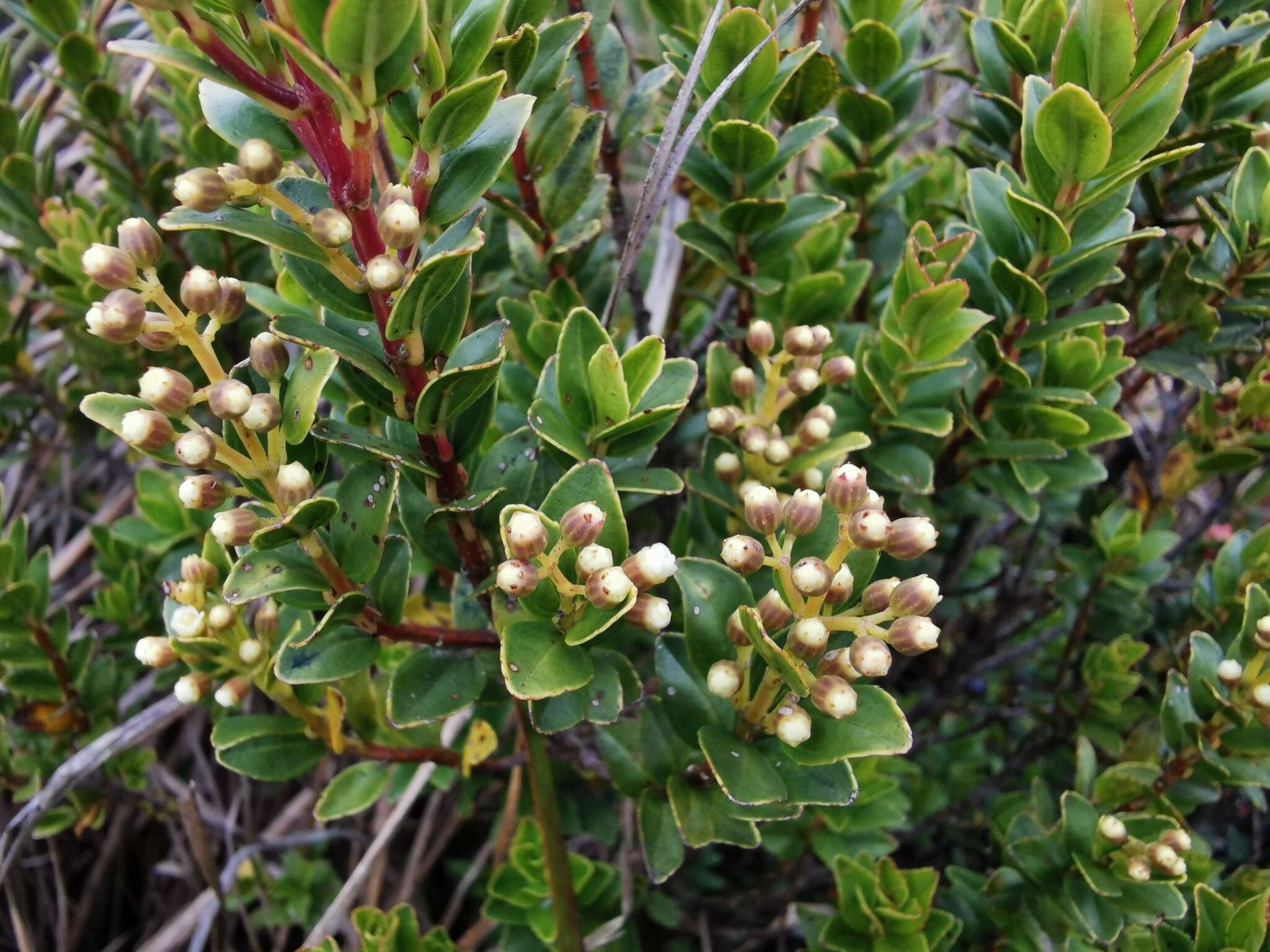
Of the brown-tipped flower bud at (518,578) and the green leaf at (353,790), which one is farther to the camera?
the green leaf at (353,790)

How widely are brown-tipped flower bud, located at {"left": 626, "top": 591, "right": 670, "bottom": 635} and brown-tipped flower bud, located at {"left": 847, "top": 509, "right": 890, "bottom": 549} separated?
22cm

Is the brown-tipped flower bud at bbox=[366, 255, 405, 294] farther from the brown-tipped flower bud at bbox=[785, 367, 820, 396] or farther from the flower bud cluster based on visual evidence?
the brown-tipped flower bud at bbox=[785, 367, 820, 396]

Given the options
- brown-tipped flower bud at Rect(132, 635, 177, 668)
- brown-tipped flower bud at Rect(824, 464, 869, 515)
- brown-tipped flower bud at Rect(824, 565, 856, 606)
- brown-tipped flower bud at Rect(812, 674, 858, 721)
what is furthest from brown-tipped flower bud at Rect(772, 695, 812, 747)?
brown-tipped flower bud at Rect(132, 635, 177, 668)

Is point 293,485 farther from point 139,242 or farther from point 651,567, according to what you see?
point 651,567

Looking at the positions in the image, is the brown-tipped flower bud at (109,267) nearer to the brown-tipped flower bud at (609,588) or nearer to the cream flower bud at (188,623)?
the cream flower bud at (188,623)

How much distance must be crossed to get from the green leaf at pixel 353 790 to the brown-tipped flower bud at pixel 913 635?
88cm

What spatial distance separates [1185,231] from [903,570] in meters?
1.37

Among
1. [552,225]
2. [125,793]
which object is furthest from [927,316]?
[125,793]

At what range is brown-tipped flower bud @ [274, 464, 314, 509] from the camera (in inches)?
37.4

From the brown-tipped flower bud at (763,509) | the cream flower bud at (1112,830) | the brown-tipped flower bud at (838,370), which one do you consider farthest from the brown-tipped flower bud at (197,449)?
the cream flower bud at (1112,830)

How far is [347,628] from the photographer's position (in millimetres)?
1132

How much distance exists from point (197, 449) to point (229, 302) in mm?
175

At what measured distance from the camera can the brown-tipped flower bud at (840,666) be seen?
1029 mm

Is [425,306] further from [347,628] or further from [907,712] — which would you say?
[907,712]
